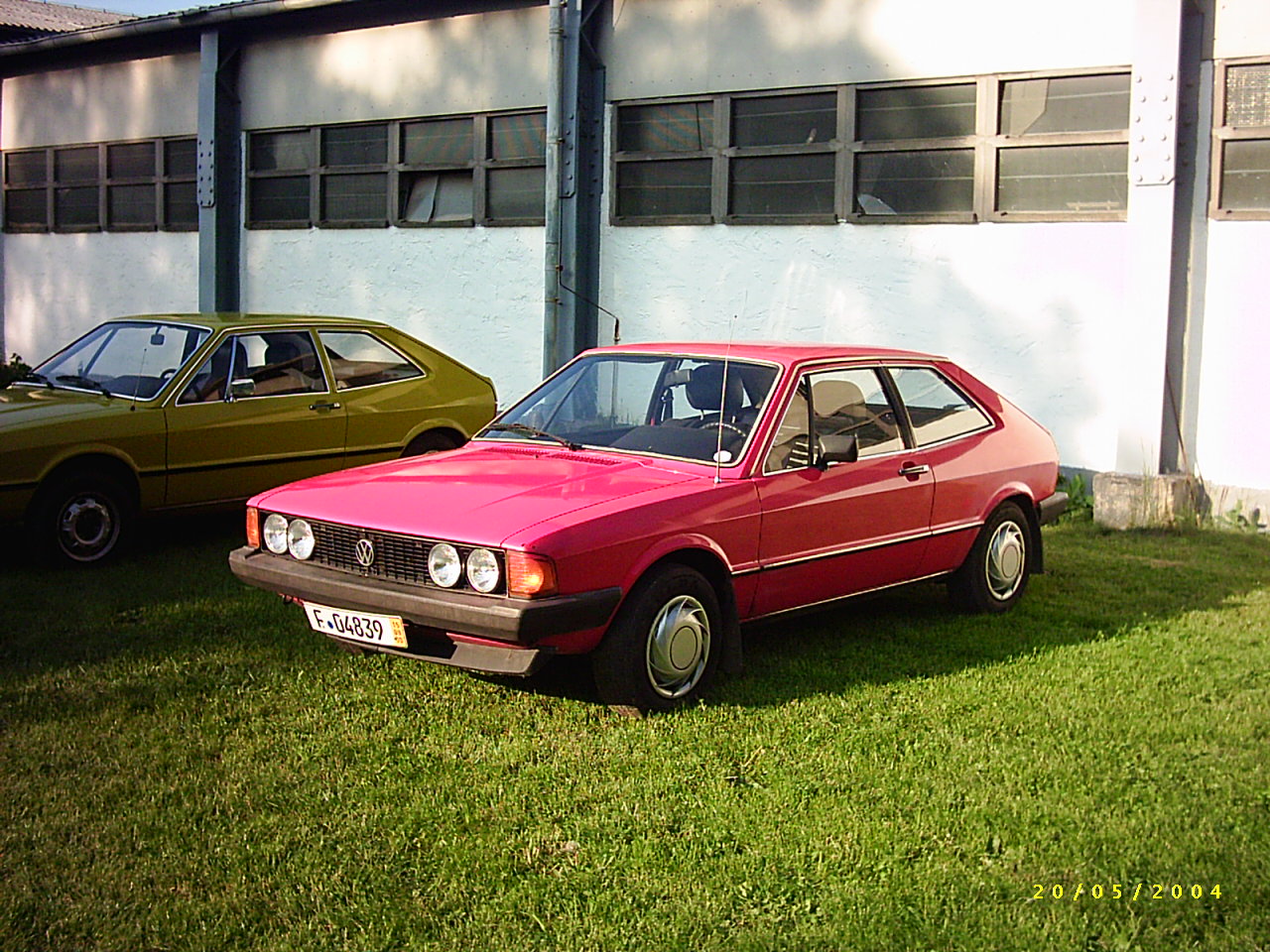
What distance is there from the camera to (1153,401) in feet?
33.9

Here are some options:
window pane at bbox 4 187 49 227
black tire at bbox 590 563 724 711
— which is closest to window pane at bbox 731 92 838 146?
black tire at bbox 590 563 724 711

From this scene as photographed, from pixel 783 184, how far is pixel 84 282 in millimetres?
10956

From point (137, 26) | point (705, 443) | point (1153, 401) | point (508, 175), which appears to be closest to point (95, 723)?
point (705, 443)

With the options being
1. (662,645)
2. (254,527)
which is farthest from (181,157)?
(662,645)

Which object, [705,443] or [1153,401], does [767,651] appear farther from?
[1153,401]

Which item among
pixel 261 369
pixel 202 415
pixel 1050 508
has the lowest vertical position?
pixel 1050 508

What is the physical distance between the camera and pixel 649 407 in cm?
680

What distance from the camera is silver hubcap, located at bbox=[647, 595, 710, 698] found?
18.2 feet

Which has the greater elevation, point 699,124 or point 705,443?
point 699,124

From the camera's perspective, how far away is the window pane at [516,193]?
14.0m

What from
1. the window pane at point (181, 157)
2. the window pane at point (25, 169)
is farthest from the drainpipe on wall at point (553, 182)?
the window pane at point (25, 169)

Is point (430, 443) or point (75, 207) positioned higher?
point (75, 207)

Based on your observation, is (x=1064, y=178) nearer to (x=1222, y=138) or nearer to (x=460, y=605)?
(x=1222, y=138)

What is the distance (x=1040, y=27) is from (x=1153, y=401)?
3.10m
